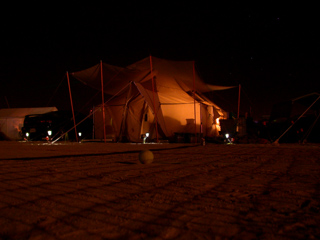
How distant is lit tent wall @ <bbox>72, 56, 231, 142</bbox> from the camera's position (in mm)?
14539

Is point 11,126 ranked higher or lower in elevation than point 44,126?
higher

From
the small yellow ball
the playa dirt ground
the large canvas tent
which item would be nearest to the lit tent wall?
the large canvas tent

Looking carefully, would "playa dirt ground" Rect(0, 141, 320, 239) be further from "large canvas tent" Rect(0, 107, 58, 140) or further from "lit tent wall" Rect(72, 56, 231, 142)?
"large canvas tent" Rect(0, 107, 58, 140)

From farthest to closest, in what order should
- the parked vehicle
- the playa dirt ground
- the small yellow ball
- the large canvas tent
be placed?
the large canvas tent → the parked vehicle → the small yellow ball → the playa dirt ground

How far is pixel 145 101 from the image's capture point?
1425 centimetres

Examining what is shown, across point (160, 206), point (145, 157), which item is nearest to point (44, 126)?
point (145, 157)

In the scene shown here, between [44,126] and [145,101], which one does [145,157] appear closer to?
[145,101]

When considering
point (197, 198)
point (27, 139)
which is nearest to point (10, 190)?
point (197, 198)

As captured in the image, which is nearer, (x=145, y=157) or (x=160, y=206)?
(x=160, y=206)

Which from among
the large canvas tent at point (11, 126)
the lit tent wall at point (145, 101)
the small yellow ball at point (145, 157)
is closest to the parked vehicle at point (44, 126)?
the lit tent wall at point (145, 101)

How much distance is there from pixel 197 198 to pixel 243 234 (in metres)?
0.87

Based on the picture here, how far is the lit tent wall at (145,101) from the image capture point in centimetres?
1454

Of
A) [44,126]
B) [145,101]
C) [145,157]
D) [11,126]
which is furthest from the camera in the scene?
[11,126]

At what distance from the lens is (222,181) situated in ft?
11.2
